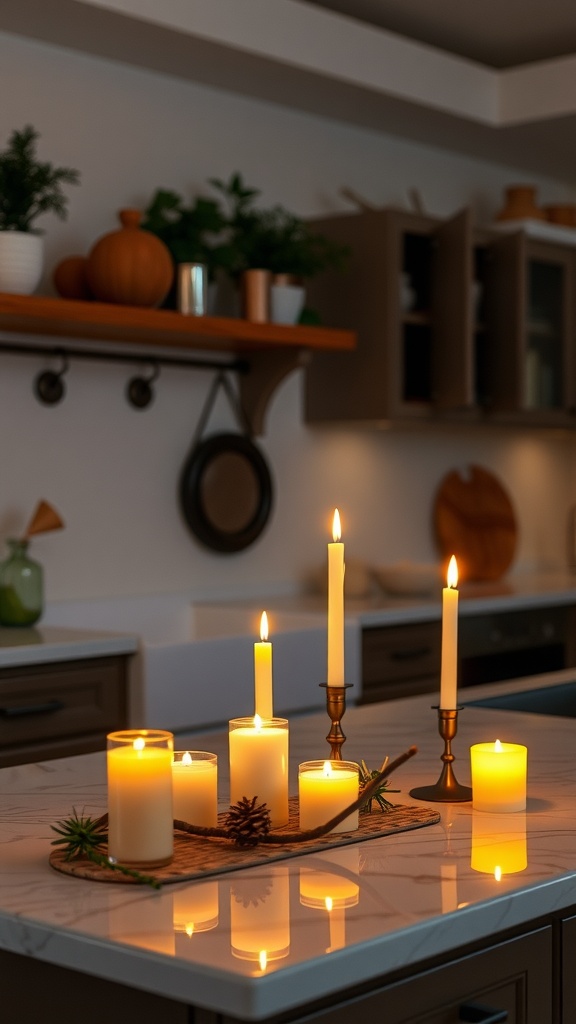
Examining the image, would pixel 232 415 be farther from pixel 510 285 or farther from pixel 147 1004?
pixel 147 1004

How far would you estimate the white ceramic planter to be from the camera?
10.5 ft

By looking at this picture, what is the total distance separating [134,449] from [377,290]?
95 centimetres

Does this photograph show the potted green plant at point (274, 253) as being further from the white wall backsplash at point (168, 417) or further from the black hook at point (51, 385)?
the black hook at point (51, 385)

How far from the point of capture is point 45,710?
2936mm

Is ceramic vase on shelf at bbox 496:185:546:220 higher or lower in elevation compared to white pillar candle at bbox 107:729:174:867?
higher

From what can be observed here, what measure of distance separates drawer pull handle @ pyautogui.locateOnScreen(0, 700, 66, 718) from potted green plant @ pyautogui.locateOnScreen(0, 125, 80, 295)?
967 millimetres

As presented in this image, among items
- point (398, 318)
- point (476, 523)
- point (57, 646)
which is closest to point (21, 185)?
point (57, 646)

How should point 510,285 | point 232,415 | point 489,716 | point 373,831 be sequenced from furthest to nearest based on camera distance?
point 510,285
point 232,415
point 489,716
point 373,831

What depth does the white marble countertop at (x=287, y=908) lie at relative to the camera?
96 centimetres

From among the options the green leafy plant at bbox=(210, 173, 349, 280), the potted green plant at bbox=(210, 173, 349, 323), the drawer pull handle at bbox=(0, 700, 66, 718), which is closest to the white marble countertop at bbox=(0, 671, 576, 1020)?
the drawer pull handle at bbox=(0, 700, 66, 718)

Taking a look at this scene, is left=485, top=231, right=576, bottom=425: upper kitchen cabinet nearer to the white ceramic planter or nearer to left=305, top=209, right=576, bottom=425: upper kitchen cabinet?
left=305, top=209, right=576, bottom=425: upper kitchen cabinet

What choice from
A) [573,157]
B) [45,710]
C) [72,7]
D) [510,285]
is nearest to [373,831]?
[45,710]

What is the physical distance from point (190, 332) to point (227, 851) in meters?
2.43

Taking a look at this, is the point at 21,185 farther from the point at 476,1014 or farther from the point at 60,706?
the point at 476,1014
